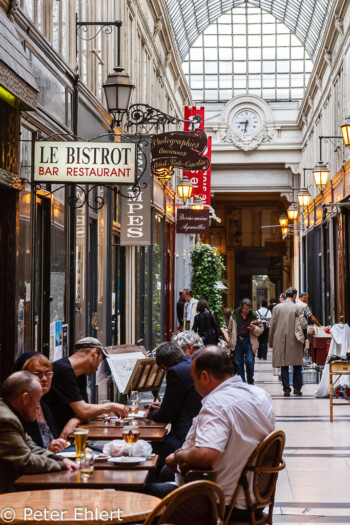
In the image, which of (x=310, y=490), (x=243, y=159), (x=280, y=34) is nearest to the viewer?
(x=310, y=490)

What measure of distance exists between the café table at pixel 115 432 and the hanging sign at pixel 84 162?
8.20 ft

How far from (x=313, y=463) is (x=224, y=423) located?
4524mm

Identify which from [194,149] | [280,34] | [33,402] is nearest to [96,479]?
[33,402]

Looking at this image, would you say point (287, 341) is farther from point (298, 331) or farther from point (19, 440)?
point (19, 440)

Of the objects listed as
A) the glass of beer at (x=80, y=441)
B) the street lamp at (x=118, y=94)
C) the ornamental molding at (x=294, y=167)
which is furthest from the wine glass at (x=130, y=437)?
the ornamental molding at (x=294, y=167)

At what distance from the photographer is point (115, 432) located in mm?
6059

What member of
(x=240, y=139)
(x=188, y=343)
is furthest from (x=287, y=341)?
(x=240, y=139)

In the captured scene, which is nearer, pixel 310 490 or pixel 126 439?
pixel 126 439

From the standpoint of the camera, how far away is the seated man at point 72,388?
Answer: 6.16 m

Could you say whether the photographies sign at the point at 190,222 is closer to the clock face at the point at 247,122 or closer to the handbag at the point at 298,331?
the handbag at the point at 298,331

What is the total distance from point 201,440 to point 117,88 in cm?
664

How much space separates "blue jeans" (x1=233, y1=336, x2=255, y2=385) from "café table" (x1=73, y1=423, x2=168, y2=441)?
824 centimetres

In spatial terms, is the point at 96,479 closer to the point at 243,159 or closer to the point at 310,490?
the point at 310,490

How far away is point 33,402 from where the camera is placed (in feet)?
15.5
